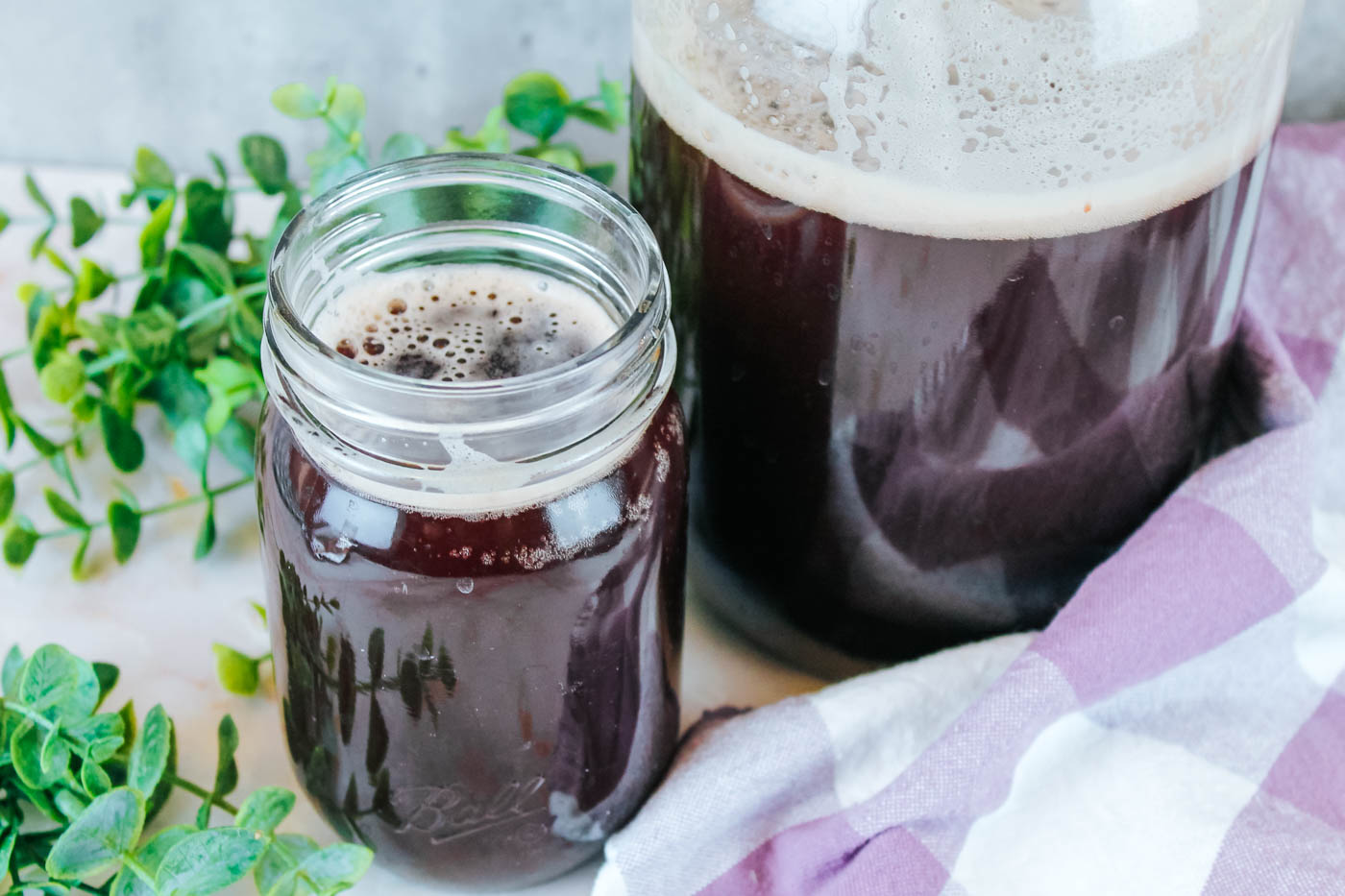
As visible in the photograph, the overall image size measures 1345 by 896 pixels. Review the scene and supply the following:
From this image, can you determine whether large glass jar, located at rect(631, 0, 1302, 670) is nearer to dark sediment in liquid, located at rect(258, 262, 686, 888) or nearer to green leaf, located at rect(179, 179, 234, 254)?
dark sediment in liquid, located at rect(258, 262, 686, 888)

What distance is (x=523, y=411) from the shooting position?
1.68ft

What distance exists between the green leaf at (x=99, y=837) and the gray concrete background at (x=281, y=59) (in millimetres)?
513

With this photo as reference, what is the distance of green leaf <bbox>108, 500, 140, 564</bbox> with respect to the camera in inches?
30.9

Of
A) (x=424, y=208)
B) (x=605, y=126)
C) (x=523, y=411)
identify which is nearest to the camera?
(x=523, y=411)

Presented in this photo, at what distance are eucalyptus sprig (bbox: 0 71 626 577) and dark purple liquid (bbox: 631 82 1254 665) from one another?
0.18 m

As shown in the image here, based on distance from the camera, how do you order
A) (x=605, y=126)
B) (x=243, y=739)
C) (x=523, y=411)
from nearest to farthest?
(x=523, y=411) → (x=243, y=739) → (x=605, y=126)

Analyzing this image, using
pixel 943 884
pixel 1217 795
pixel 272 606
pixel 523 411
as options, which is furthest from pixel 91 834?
pixel 1217 795

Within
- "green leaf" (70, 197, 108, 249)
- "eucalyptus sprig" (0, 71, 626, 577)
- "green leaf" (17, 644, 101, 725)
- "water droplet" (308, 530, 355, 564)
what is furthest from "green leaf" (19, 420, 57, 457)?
"water droplet" (308, 530, 355, 564)

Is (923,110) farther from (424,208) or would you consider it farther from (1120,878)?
(1120,878)

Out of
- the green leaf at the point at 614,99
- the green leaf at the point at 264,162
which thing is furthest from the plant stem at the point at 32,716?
the green leaf at the point at 614,99

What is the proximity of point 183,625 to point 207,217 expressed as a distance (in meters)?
0.22

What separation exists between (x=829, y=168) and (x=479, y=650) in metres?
0.22

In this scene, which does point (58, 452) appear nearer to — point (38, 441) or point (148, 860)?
point (38, 441)

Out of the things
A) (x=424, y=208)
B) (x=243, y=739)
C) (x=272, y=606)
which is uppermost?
(x=424, y=208)
